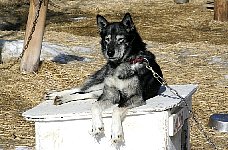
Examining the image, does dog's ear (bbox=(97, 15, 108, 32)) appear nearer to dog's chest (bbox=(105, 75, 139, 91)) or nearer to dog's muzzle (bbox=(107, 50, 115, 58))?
dog's muzzle (bbox=(107, 50, 115, 58))

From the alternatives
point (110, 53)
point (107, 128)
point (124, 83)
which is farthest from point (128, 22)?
point (107, 128)

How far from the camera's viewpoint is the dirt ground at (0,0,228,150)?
26.2 feet

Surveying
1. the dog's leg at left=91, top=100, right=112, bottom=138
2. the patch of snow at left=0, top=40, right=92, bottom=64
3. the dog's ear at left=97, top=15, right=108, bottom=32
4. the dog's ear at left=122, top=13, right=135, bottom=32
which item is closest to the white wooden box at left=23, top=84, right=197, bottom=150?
the dog's leg at left=91, top=100, right=112, bottom=138

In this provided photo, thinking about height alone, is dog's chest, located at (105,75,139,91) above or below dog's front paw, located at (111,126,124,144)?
above

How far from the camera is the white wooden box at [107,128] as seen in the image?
500 cm

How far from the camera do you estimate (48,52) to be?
11203mm

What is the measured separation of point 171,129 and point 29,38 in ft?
16.4

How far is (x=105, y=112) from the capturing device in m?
5.05

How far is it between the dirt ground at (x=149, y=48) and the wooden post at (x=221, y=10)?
8.2 inches

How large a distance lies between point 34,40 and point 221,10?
286 inches

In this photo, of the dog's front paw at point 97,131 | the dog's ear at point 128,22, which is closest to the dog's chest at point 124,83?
the dog's ear at point 128,22

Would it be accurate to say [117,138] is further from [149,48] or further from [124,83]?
[149,48]

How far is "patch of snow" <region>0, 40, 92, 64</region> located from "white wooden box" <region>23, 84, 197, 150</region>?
566 cm

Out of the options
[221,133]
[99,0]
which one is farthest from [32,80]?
[99,0]
